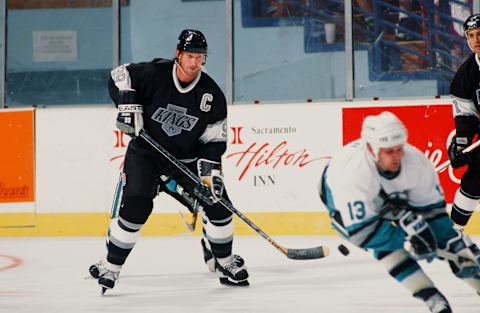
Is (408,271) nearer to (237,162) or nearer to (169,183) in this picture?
(169,183)

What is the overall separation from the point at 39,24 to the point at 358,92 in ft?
7.37

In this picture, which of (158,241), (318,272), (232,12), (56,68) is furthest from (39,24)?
(318,272)

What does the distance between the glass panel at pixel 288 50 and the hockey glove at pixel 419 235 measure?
149 inches

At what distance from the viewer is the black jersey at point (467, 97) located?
15.7 feet

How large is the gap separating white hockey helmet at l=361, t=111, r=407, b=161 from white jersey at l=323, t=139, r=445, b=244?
7cm

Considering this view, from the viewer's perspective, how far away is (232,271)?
14.3 feet

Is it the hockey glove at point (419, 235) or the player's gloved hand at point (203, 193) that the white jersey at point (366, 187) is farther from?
the player's gloved hand at point (203, 193)

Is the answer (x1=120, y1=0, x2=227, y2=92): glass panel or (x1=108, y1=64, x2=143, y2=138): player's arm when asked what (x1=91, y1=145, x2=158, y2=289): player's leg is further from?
(x1=120, y1=0, x2=227, y2=92): glass panel

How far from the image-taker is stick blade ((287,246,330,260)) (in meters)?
4.22

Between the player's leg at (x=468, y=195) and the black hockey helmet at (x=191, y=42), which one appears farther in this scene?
the player's leg at (x=468, y=195)

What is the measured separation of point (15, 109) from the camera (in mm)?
6891

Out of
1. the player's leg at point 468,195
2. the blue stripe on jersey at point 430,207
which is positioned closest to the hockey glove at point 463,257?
the blue stripe on jersey at point 430,207

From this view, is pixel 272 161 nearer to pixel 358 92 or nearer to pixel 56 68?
pixel 358 92

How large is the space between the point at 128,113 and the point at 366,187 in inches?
58.2
